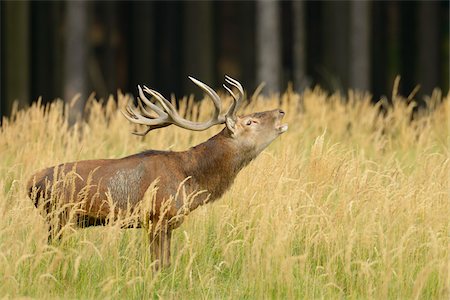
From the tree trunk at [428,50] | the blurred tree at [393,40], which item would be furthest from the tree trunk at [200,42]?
the blurred tree at [393,40]

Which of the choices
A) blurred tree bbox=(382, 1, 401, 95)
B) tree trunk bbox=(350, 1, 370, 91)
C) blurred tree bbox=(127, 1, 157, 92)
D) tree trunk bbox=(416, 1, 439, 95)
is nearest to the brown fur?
tree trunk bbox=(350, 1, 370, 91)

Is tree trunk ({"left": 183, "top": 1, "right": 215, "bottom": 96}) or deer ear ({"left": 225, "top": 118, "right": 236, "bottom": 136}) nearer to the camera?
deer ear ({"left": 225, "top": 118, "right": 236, "bottom": 136})

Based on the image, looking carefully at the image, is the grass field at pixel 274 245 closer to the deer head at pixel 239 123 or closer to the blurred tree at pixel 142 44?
the deer head at pixel 239 123

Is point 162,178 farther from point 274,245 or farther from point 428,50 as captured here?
point 428,50

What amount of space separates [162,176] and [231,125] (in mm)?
636

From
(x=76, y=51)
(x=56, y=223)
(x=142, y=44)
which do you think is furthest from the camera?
(x=142, y=44)

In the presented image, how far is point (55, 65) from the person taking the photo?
20594 mm

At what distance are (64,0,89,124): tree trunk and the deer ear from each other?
8.11 meters

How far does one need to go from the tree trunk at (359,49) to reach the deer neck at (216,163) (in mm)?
9056

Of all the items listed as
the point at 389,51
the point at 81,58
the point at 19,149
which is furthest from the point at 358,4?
the point at 19,149

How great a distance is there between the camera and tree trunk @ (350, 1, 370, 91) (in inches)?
635

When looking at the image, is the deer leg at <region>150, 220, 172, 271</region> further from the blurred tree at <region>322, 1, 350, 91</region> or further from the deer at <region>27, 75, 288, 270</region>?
the blurred tree at <region>322, 1, 350, 91</region>

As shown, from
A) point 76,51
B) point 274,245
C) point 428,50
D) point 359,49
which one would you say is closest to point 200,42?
point 359,49

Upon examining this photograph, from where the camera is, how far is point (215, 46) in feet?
69.7
